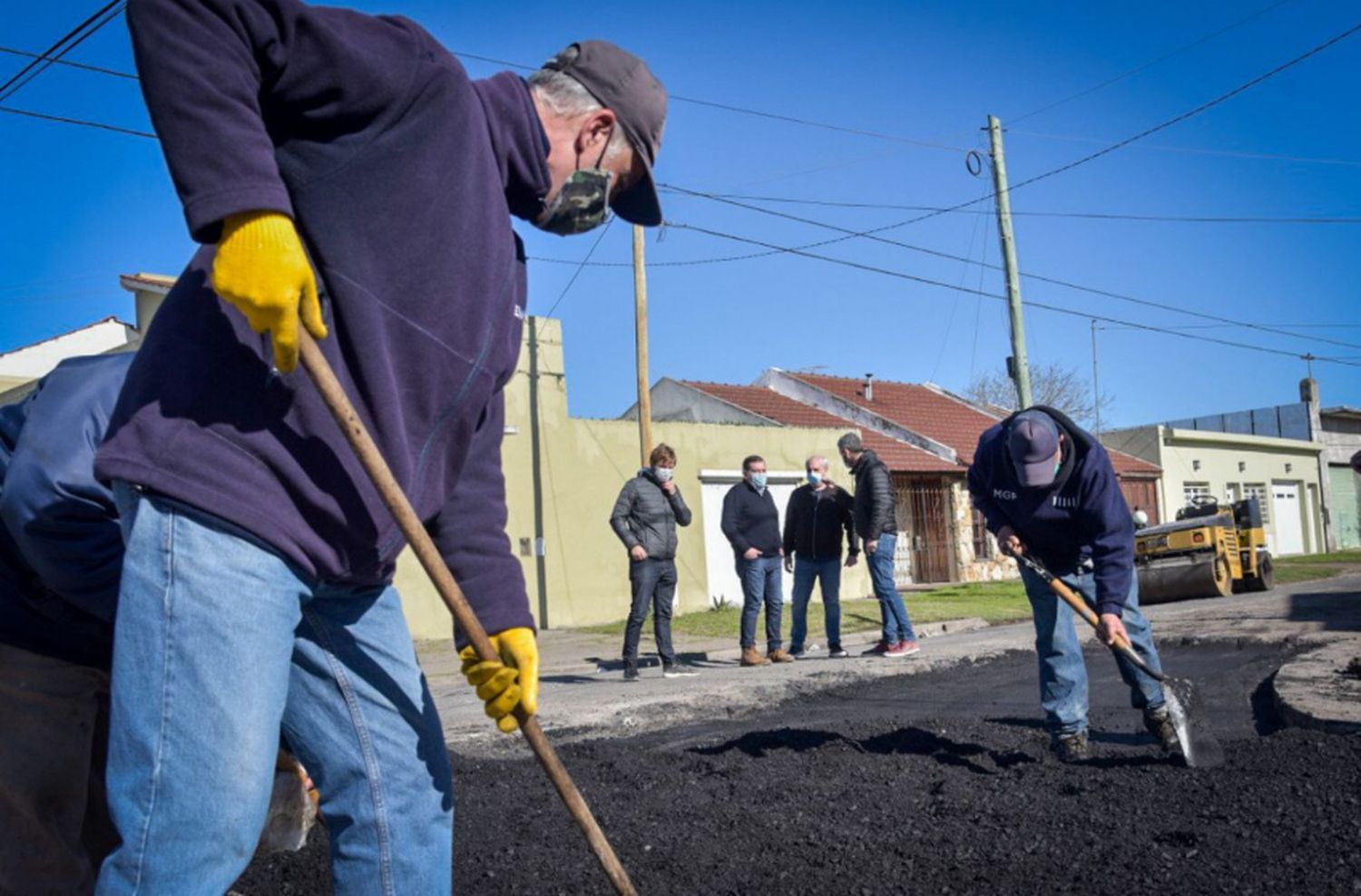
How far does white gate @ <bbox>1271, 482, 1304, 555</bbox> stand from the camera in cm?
3888

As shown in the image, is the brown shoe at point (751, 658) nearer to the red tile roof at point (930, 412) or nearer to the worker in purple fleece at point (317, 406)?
the worker in purple fleece at point (317, 406)

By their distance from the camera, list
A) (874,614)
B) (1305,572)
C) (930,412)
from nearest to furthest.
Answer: (874,614) → (1305,572) → (930,412)

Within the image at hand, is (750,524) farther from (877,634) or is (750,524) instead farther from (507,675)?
(507,675)

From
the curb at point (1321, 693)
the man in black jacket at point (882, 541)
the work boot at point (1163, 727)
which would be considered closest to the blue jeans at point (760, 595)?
the man in black jacket at point (882, 541)

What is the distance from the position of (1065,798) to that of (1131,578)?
139cm

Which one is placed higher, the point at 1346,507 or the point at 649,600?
the point at 1346,507

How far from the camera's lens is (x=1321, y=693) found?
19.8 feet

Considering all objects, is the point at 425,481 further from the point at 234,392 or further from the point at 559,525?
the point at 559,525

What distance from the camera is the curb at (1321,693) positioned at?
5.23 meters

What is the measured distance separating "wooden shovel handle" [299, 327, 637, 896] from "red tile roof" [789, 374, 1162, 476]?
25079 millimetres

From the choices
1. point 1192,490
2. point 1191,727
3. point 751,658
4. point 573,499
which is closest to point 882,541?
point 751,658

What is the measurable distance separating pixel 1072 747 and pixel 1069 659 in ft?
1.24

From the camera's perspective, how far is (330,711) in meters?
1.93

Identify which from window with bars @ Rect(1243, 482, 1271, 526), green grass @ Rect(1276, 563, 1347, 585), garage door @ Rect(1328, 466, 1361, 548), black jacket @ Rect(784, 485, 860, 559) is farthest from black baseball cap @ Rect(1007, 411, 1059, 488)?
garage door @ Rect(1328, 466, 1361, 548)
